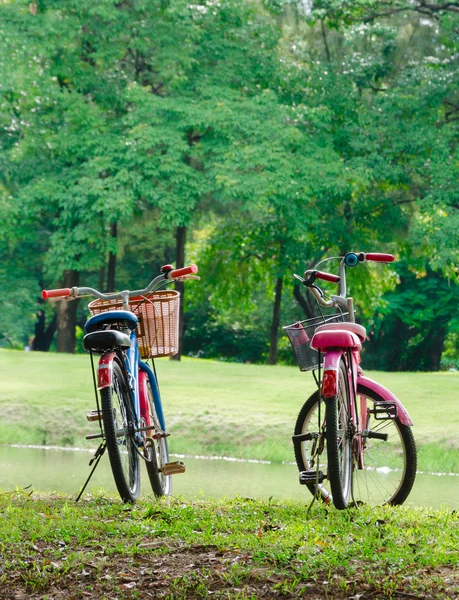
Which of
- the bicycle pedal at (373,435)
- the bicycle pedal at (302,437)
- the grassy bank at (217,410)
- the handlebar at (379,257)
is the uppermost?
the handlebar at (379,257)

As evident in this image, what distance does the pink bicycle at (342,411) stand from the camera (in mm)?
5344

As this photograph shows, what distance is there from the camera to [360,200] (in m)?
26.7

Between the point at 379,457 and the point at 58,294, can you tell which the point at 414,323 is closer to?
the point at 379,457

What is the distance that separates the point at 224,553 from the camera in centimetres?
468

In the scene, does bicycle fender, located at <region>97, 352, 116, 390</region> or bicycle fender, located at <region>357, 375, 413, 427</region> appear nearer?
bicycle fender, located at <region>97, 352, 116, 390</region>

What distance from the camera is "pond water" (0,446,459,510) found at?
8.38 meters

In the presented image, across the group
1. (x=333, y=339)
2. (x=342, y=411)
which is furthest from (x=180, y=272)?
(x=342, y=411)

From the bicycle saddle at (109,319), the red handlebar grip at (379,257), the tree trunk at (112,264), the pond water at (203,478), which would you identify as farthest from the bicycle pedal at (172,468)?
the tree trunk at (112,264)

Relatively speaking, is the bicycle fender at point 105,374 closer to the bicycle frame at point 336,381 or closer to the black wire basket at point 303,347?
the black wire basket at point 303,347

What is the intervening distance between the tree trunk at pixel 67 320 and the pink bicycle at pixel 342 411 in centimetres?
2002

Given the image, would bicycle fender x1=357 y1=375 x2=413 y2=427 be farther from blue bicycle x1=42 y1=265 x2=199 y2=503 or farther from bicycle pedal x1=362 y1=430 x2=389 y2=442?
blue bicycle x1=42 y1=265 x2=199 y2=503

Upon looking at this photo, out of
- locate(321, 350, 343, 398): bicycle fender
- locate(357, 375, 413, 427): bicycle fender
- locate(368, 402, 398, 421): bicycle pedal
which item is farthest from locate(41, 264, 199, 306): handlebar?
locate(368, 402, 398, 421): bicycle pedal

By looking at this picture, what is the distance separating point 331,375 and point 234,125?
18693mm

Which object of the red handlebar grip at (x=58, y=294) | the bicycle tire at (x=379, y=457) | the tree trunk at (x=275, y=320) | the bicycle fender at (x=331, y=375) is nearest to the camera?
the bicycle fender at (x=331, y=375)
